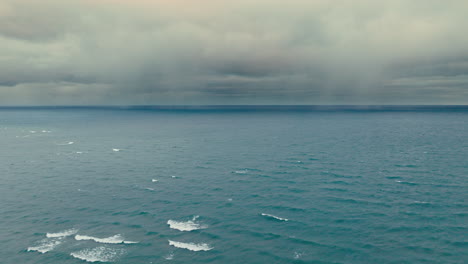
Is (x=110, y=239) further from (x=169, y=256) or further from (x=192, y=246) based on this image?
(x=192, y=246)

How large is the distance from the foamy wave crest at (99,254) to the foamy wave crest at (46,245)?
4.40m

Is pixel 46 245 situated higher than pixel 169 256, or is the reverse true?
pixel 169 256

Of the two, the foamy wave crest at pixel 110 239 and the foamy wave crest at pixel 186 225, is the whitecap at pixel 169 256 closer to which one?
the foamy wave crest at pixel 110 239

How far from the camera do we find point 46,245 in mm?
39281

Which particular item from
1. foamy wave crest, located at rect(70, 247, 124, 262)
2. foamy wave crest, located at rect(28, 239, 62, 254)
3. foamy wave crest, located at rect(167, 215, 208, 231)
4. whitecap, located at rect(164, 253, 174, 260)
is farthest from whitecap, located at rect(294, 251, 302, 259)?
foamy wave crest, located at rect(28, 239, 62, 254)

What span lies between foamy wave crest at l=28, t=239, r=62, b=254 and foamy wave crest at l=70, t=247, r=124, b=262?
440 centimetres

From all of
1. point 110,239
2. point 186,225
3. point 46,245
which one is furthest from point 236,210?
point 46,245

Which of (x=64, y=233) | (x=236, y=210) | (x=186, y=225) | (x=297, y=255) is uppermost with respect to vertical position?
(x=236, y=210)

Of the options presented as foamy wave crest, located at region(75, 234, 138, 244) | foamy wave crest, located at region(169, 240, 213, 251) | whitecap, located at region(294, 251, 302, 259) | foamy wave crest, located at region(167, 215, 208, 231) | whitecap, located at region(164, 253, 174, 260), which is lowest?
whitecap, located at region(164, 253, 174, 260)

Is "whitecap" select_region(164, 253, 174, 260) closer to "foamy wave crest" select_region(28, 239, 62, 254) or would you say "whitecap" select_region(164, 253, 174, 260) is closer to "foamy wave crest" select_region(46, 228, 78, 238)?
"foamy wave crest" select_region(28, 239, 62, 254)

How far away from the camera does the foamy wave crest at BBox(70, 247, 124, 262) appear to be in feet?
116

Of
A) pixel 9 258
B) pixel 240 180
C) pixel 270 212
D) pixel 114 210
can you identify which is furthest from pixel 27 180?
pixel 270 212

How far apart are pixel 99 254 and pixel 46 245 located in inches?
364

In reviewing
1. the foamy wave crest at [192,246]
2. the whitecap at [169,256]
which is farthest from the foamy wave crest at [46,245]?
the whitecap at [169,256]
